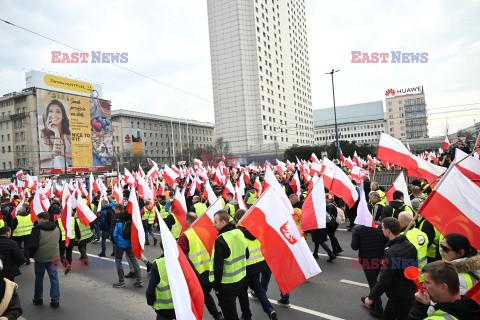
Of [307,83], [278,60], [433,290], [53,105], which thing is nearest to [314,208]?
[433,290]

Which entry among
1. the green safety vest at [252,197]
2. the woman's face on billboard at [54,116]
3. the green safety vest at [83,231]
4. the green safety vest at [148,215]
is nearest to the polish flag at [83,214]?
the green safety vest at [83,231]

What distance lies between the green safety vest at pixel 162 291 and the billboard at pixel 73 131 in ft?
213

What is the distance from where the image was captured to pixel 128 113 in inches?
3499

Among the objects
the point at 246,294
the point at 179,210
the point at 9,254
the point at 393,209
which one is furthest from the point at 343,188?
the point at 9,254

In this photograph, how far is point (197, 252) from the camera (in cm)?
489

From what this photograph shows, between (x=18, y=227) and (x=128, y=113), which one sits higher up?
(x=128, y=113)

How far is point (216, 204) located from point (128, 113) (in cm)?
9004

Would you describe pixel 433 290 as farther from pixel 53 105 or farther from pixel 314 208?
pixel 53 105

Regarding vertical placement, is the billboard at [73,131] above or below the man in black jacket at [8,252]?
above

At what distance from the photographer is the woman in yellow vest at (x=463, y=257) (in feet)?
9.25

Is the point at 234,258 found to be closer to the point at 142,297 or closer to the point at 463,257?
the point at 463,257

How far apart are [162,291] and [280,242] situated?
5.77 ft

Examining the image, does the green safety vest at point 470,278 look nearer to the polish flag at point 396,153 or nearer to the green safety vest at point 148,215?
the polish flag at point 396,153

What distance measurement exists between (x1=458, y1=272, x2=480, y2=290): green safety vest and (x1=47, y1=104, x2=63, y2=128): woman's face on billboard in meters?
76.0
